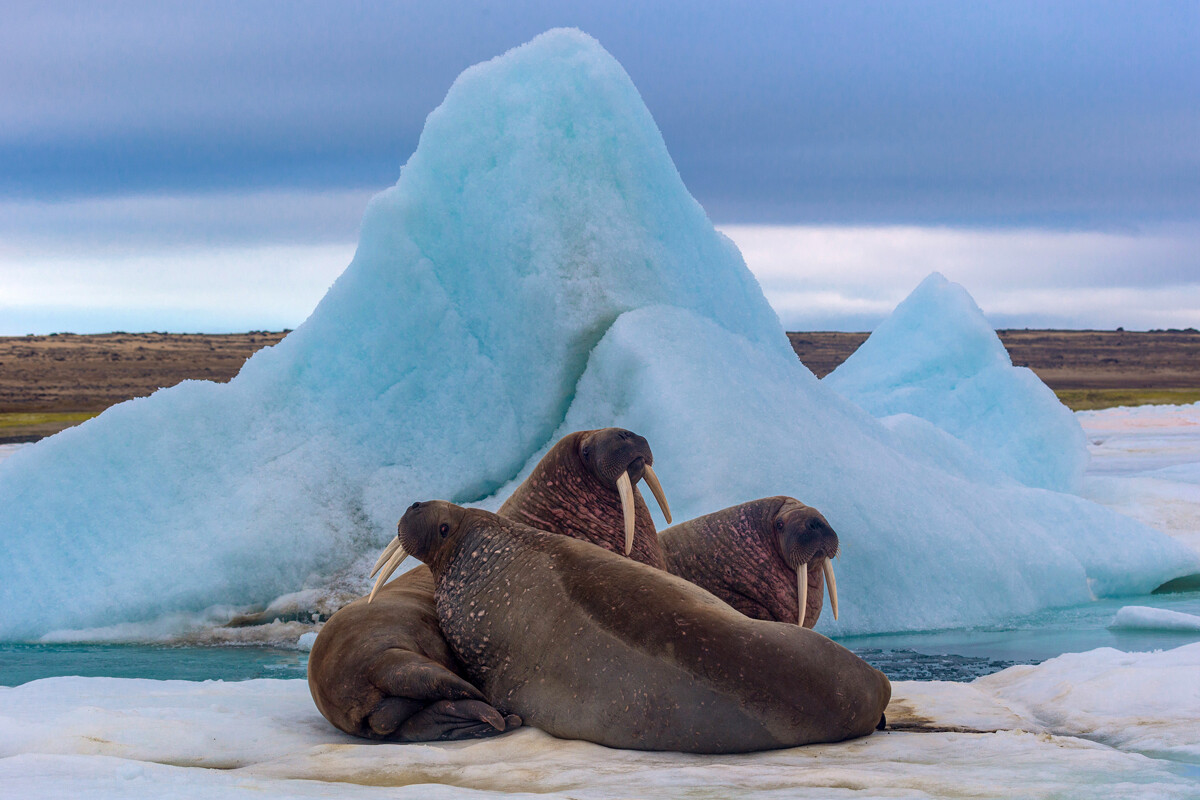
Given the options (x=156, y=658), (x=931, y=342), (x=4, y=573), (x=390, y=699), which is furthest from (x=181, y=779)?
(x=931, y=342)

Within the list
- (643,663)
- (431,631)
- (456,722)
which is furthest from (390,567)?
(643,663)

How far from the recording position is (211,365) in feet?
171

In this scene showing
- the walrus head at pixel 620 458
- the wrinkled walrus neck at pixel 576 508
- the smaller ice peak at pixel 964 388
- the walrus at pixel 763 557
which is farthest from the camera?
the smaller ice peak at pixel 964 388

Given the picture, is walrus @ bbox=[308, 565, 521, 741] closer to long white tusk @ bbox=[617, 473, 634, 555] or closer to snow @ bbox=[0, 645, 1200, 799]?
snow @ bbox=[0, 645, 1200, 799]

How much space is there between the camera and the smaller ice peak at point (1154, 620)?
6953 mm

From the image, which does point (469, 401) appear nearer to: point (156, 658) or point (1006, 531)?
point (156, 658)

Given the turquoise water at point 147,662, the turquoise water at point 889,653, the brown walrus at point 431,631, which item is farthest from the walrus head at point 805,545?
the turquoise water at point 147,662

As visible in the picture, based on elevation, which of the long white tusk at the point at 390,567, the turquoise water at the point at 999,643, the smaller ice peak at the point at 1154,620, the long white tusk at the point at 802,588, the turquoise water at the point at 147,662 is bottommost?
the turquoise water at the point at 147,662

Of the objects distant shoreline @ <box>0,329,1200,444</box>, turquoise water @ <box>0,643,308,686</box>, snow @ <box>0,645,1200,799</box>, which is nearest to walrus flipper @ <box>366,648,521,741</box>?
snow @ <box>0,645,1200,799</box>

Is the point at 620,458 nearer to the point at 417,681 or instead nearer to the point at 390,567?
the point at 390,567

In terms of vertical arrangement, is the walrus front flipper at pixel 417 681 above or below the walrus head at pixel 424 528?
below

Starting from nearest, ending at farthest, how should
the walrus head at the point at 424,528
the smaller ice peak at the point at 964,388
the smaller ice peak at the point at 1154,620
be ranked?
1. the walrus head at the point at 424,528
2. the smaller ice peak at the point at 1154,620
3. the smaller ice peak at the point at 964,388

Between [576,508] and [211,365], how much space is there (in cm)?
5011

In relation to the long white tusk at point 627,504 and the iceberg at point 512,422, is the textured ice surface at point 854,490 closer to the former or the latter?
the iceberg at point 512,422
